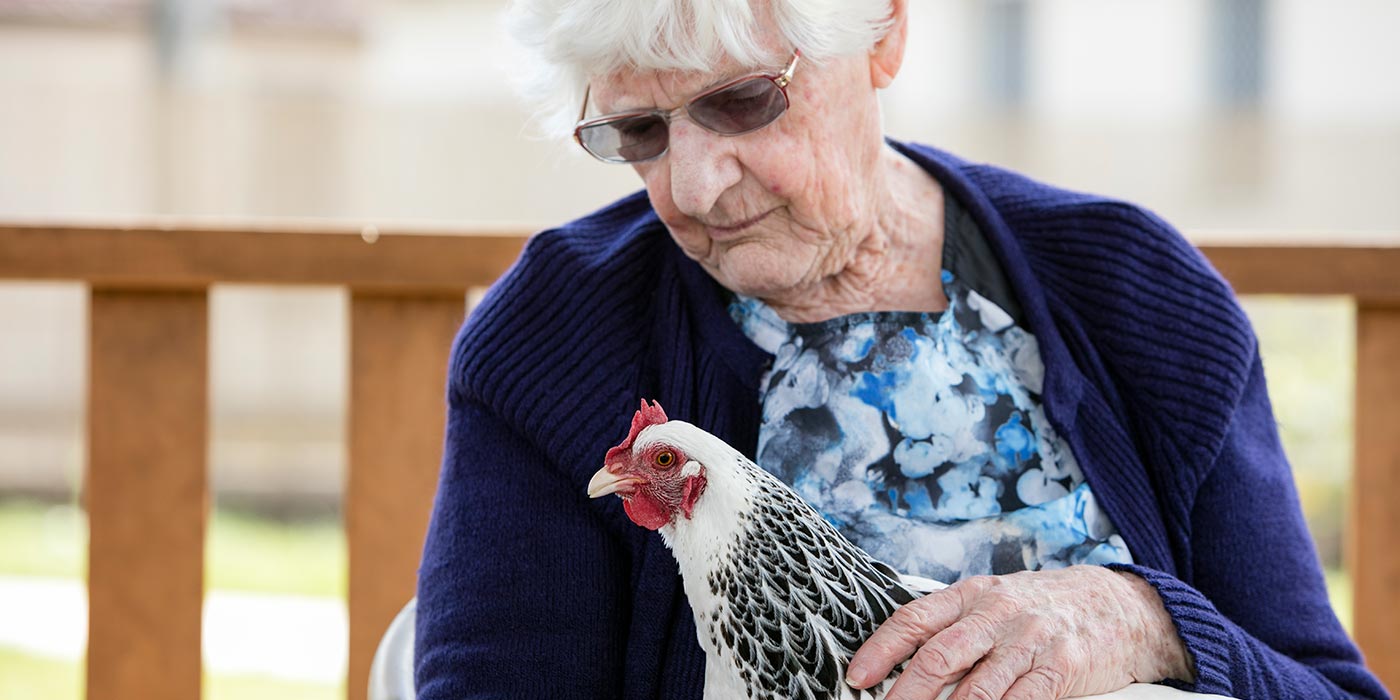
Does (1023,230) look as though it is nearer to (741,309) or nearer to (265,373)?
(741,309)

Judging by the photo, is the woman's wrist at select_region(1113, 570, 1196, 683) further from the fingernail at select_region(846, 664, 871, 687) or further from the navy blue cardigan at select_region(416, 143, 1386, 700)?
the fingernail at select_region(846, 664, 871, 687)

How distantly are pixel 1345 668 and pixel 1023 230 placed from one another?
80 centimetres

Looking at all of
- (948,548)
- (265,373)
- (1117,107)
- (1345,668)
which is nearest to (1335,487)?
(1117,107)

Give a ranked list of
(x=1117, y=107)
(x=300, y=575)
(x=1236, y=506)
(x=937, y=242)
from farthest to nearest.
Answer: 1. (x=1117, y=107)
2. (x=300, y=575)
3. (x=937, y=242)
4. (x=1236, y=506)

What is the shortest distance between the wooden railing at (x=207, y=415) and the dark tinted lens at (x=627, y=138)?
2.06 feet

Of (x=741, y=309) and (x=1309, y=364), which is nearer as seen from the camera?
(x=741, y=309)

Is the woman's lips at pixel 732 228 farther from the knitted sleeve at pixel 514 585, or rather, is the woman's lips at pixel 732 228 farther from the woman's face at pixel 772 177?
the knitted sleeve at pixel 514 585

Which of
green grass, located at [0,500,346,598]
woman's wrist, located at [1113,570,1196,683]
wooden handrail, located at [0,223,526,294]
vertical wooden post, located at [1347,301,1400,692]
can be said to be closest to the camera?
woman's wrist, located at [1113,570,1196,683]

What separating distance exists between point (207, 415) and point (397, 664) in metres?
0.76

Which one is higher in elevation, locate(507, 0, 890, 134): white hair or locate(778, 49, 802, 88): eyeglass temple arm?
locate(507, 0, 890, 134): white hair

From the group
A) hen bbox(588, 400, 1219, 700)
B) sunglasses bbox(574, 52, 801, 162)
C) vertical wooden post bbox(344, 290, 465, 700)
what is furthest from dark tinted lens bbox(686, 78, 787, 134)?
vertical wooden post bbox(344, 290, 465, 700)

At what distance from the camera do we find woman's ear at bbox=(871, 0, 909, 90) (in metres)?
1.78

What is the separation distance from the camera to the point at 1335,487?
5.92 meters

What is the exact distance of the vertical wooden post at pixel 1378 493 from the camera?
95.3 inches
